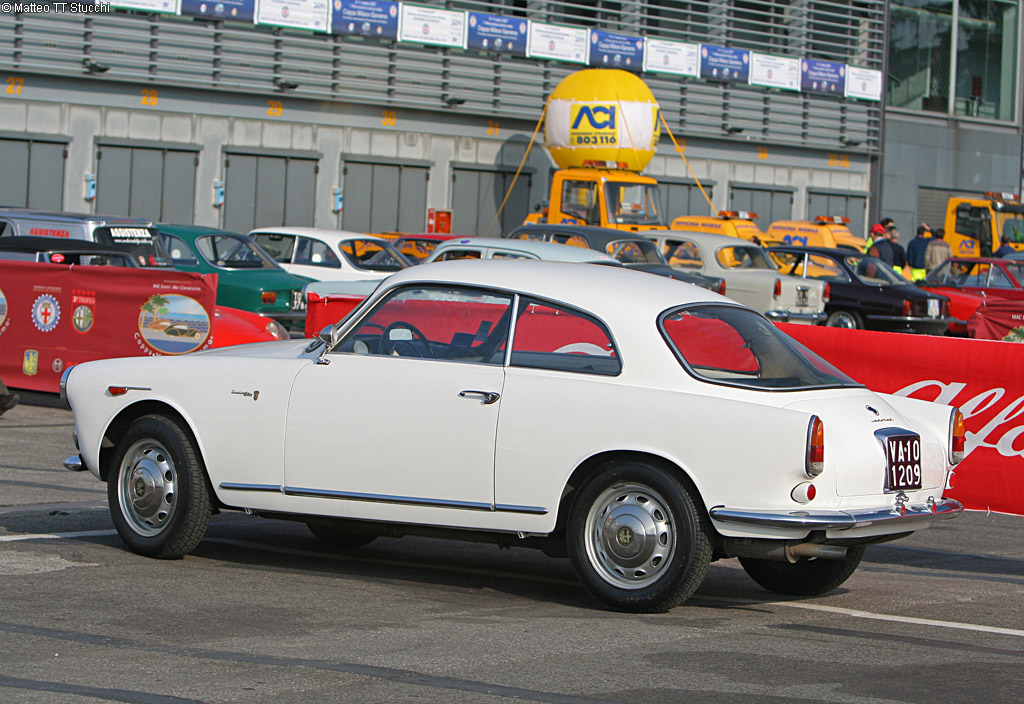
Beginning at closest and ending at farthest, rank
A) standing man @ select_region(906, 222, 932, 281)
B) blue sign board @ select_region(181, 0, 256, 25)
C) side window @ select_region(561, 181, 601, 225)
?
side window @ select_region(561, 181, 601, 225) < standing man @ select_region(906, 222, 932, 281) < blue sign board @ select_region(181, 0, 256, 25)

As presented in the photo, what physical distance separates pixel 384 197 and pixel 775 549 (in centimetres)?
2955

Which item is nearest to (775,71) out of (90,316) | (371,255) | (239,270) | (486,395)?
(371,255)

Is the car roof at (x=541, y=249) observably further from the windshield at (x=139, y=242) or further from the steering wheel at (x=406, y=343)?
the steering wheel at (x=406, y=343)

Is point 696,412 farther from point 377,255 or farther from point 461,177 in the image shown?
point 461,177

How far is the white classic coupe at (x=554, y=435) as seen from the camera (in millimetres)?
6098

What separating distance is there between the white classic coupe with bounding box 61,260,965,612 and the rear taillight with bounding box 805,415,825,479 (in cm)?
1

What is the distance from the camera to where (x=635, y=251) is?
21.1m

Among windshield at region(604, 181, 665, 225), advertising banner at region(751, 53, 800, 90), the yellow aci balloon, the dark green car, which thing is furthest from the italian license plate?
advertising banner at region(751, 53, 800, 90)

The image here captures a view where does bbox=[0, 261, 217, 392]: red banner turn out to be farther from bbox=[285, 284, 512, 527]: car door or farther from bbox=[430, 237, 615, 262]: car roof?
bbox=[285, 284, 512, 527]: car door

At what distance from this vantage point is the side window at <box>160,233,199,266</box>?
18047 mm

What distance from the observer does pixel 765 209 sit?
139 feet

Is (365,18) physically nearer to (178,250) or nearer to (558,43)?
(558,43)

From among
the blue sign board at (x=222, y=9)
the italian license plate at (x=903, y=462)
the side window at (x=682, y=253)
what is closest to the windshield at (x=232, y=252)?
the side window at (x=682, y=253)

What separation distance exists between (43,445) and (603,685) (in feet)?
25.4
